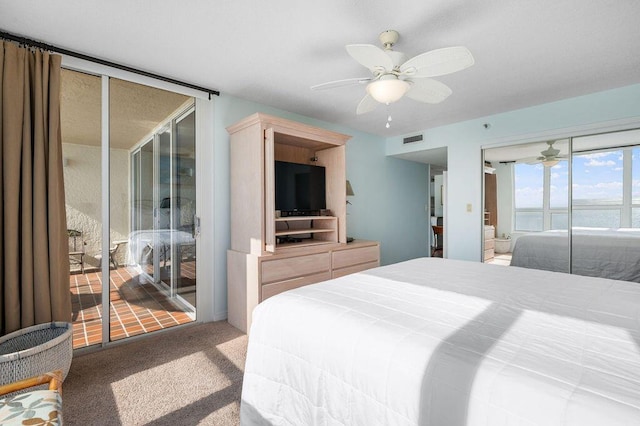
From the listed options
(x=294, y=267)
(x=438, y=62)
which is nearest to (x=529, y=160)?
(x=438, y=62)

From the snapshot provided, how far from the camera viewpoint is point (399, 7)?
1801 mm

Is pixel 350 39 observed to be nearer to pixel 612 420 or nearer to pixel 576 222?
pixel 612 420

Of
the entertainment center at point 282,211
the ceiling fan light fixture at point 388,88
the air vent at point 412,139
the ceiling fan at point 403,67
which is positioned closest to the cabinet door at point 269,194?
the entertainment center at point 282,211

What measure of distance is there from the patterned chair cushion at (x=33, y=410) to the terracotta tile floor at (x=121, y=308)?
1494 millimetres

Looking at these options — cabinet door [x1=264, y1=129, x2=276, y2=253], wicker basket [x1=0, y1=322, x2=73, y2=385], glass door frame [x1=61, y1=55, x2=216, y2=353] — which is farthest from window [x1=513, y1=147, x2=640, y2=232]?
wicker basket [x1=0, y1=322, x2=73, y2=385]

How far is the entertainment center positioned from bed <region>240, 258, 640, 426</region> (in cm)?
122

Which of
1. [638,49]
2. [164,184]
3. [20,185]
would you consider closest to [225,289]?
[164,184]

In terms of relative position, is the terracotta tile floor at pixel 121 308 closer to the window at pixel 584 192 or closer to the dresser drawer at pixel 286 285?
the dresser drawer at pixel 286 285

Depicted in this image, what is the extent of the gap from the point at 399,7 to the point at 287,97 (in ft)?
5.54

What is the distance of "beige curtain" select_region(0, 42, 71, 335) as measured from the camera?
1.97 m

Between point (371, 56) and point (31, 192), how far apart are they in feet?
7.89

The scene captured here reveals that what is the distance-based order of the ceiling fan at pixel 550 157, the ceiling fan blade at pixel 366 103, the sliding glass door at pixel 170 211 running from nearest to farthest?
1. the ceiling fan blade at pixel 366 103
2. the sliding glass door at pixel 170 211
3. the ceiling fan at pixel 550 157

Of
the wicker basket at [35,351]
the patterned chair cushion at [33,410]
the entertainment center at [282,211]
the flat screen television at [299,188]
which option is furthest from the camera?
the flat screen television at [299,188]

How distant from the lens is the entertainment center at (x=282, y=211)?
9.21 ft
